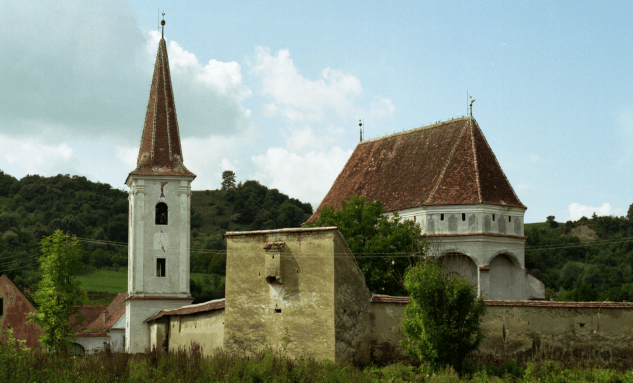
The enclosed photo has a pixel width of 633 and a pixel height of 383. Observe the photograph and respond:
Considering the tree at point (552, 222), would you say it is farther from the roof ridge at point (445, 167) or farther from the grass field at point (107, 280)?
the roof ridge at point (445, 167)

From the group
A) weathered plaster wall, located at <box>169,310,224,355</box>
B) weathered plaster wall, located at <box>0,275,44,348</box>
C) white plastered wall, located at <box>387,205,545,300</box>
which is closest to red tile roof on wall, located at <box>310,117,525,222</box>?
white plastered wall, located at <box>387,205,545,300</box>

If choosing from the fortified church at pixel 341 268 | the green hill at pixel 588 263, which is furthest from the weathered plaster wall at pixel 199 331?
the green hill at pixel 588 263

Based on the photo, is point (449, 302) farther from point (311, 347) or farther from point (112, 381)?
point (112, 381)

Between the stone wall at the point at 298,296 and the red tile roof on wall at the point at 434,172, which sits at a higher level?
the red tile roof on wall at the point at 434,172

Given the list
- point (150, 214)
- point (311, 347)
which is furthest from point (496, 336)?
point (150, 214)

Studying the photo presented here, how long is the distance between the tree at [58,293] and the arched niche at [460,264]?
18.5 meters

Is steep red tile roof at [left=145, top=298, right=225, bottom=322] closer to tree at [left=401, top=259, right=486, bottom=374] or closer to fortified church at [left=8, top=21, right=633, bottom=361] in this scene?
fortified church at [left=8, top=21, right=633, bottom=361]

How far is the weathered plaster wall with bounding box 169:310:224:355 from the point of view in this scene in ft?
83.7

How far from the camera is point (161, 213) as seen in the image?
4100cm

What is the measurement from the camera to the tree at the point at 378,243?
33.2 meters

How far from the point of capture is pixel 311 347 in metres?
22.2

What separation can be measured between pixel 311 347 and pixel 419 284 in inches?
145

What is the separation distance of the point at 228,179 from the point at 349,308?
11867 centimetres

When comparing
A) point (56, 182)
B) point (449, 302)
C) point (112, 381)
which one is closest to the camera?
point (112, 381)
